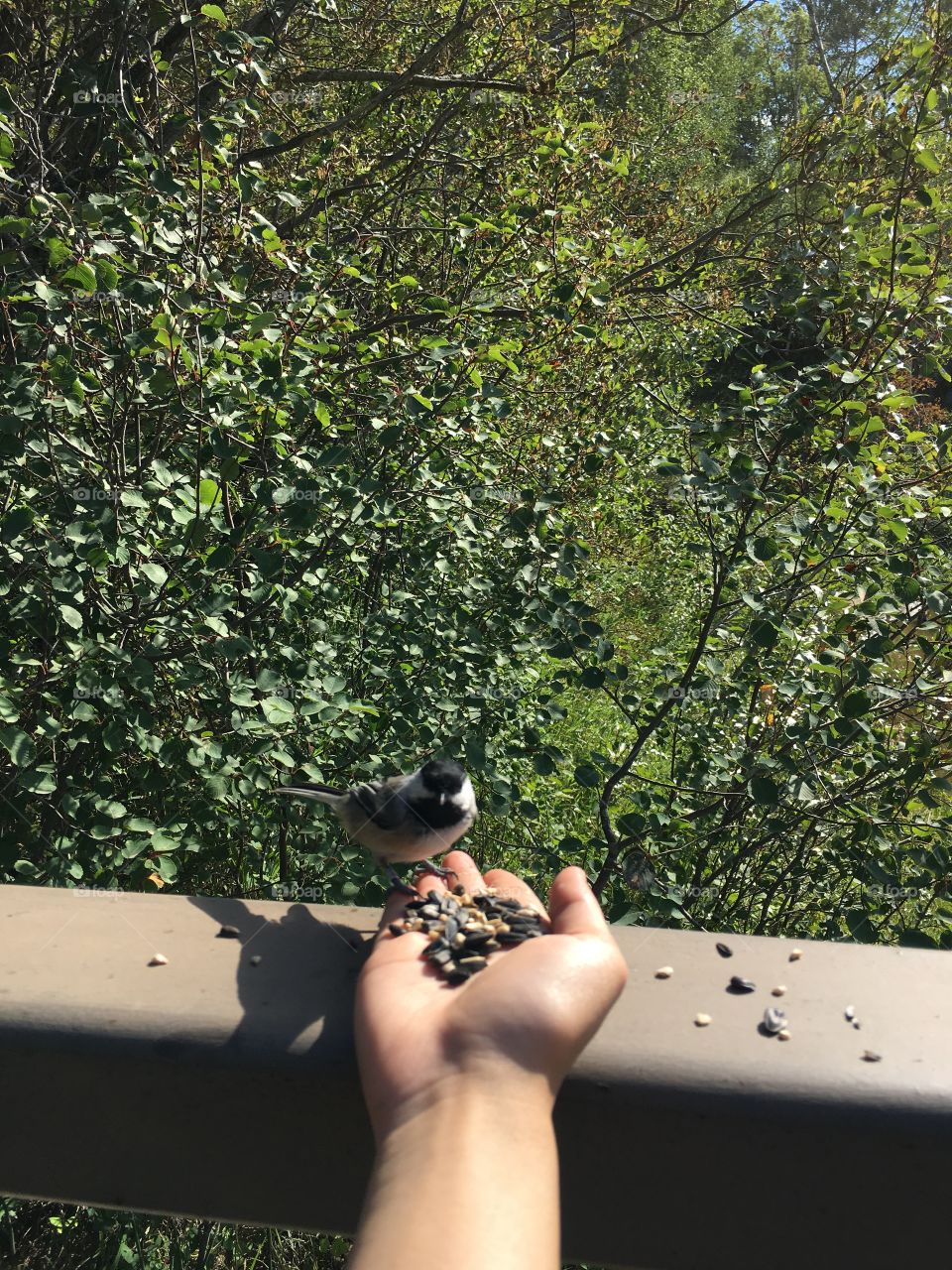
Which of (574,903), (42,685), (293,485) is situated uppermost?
(293,485)

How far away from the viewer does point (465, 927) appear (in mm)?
1590

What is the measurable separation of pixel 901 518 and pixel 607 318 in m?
1.86

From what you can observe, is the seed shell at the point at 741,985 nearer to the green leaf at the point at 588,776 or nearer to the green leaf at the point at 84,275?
the green leaf at the point at 588,776

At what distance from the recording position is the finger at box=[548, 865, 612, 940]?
4.66 feet

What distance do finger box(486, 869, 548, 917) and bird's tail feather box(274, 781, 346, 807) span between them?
79 cm

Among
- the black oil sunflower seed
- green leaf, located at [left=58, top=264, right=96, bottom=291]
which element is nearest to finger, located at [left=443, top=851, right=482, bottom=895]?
the black oil sunflower seed

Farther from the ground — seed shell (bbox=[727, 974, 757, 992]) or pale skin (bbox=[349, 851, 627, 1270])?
seed shell (bbox=[727, 974, 757, 992])

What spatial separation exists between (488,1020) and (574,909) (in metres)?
0.32

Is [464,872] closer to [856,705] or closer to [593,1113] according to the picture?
[593,1113]

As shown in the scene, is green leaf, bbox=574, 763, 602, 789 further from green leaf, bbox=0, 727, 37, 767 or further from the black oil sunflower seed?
green leaf, bbox=0, 727, 37, 767

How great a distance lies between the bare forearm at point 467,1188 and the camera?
0.97 m

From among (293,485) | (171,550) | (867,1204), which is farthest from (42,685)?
(867,1204)

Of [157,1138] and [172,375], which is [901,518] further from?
[157,1138]

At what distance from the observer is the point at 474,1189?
103cm
